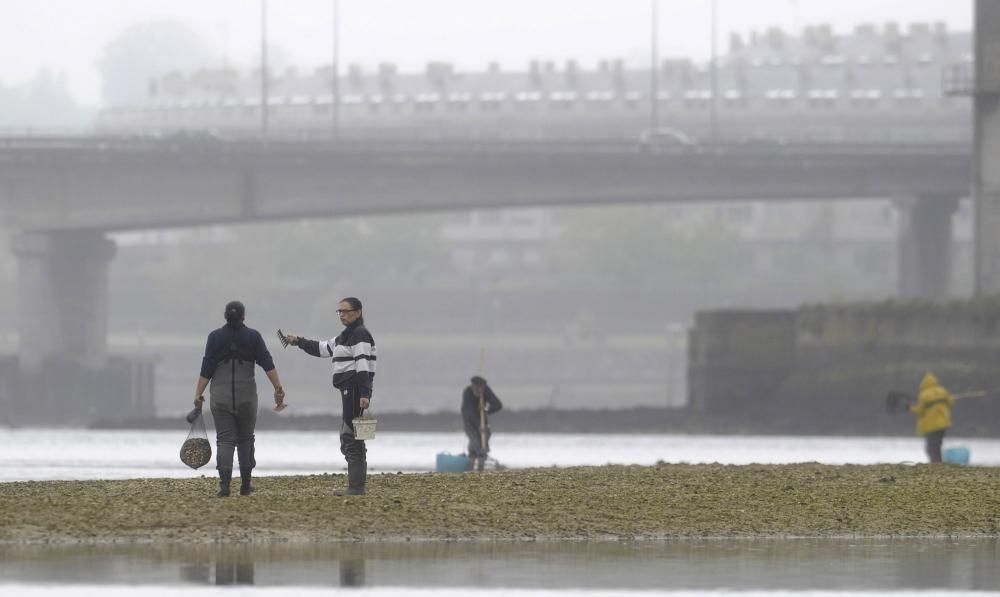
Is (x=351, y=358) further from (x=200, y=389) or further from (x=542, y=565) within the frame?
(x=542, y=565)

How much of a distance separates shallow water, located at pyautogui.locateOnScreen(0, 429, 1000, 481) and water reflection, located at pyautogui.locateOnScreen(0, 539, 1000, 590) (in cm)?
1796

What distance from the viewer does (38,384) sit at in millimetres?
97750

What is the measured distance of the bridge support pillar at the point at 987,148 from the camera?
78250 mm

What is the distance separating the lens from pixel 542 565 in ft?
62.1

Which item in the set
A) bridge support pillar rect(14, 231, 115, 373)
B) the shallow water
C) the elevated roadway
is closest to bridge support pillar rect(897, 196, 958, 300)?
the elevated roadway

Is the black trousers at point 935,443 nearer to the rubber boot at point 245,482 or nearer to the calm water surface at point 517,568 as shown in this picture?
the calm water surface at point 517,568

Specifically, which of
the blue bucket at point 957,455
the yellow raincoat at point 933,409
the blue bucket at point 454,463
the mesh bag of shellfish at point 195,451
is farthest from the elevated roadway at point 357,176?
the mesh bag of shellfish at point 195,451

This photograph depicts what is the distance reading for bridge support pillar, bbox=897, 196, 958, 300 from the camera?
10025 centimetres

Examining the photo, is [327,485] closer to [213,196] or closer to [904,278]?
[213,196]

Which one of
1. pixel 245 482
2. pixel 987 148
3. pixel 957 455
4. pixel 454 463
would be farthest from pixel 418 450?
pixel 245 482

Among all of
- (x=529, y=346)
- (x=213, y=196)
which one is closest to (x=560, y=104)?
(x=529, y=346)

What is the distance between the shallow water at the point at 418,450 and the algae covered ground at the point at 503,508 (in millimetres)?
13244

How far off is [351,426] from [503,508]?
1.70 m

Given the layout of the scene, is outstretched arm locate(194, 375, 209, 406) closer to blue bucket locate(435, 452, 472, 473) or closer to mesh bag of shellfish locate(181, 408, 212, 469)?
mesh bag of shellfish locate(181, 408, 212, 469)
